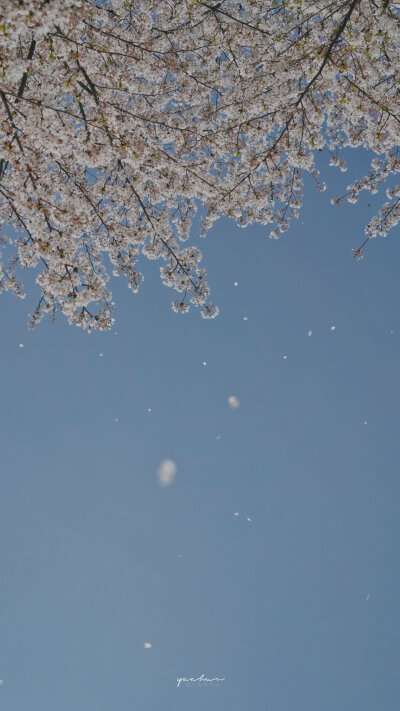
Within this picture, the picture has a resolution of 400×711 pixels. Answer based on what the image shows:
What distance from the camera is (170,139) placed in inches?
246

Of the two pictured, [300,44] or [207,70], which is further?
[207,70]

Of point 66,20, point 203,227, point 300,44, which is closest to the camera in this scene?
point 66,20

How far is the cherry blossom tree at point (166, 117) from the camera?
15.8 ft

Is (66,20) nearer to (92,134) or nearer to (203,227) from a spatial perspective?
(92,134)

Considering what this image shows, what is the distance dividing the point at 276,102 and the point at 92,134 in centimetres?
261

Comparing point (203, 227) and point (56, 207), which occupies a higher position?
point (203, 227)

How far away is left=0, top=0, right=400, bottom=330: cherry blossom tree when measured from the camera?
15.8 ft

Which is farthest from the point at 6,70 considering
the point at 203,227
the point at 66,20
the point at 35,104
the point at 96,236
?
the point at 203,227

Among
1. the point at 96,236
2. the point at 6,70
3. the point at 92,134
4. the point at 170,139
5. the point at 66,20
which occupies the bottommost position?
the point at 66,20

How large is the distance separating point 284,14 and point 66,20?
4834 mm

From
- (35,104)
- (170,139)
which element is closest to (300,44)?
(170,139)

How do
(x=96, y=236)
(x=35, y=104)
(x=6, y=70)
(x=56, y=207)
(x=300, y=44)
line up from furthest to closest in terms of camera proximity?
(x=96, y=236)
(x=300, y=44)
(x=56, y=207)
(x=35, y=104)
(x=6, y=70)

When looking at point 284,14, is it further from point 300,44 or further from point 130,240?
point 130,240

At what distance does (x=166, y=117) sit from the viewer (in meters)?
6.21
